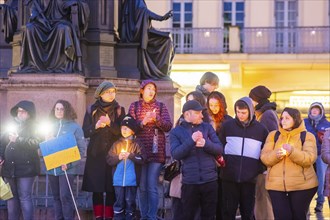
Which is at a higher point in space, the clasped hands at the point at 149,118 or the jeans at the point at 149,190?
the clasped hands at the point at 149,118

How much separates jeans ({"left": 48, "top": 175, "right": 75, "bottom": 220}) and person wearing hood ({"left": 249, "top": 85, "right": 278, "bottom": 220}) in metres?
→ 2.20

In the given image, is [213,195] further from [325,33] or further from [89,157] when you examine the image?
[325,33]

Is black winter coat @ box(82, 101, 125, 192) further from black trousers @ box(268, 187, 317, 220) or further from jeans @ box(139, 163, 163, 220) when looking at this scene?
black trousers @ box(268, 187, 317, 220)

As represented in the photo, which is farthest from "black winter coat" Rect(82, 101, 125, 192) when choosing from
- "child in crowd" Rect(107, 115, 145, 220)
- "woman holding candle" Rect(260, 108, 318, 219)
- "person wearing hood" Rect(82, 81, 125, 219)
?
"woman holding candle" Rect(260, 108, 318, 219)

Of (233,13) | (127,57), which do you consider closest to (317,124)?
(127,57)

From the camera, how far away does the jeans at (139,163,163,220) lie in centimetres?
880

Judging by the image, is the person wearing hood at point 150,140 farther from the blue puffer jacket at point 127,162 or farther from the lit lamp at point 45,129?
the lit lamp at point 45,129

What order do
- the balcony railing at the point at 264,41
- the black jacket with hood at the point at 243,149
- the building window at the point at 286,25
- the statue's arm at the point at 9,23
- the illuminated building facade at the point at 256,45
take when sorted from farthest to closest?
the building window at the point at 286,25 → the balcony railing at the point at 264,41 → the illuminated building facade at the point at 256,45 → the statue's arm at the point at 9,23 → the black jacket with hood at the point at 243,149

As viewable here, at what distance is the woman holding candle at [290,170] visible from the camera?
25.6ft

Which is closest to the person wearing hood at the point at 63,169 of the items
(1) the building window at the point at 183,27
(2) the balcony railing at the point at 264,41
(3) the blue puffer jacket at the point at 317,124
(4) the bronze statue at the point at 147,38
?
(4) the bronze statue at the point at 147,38

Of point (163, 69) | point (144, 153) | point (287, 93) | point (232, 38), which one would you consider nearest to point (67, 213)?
point (144, 153)

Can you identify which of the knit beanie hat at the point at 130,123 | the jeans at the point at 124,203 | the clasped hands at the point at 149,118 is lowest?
the jeans at the point at 124,203

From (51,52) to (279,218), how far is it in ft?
15.4

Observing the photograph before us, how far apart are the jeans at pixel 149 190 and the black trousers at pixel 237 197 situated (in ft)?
2.93
